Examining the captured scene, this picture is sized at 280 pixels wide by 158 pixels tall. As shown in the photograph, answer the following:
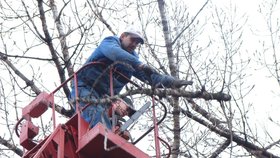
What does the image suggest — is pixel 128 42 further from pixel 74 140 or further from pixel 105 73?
pixel 74 140

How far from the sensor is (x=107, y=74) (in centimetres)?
628

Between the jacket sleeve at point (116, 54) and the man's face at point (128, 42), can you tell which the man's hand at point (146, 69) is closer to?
the jacket sleeve at point (116, 54)

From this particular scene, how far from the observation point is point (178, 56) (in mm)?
9016

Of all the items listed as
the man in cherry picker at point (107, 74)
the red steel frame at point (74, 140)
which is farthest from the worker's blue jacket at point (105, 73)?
the red steel frame at point (74, 140)

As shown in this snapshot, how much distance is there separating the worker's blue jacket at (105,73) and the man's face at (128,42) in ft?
0.39

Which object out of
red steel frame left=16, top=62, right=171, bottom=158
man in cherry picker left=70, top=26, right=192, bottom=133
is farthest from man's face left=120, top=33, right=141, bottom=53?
red steel frame left=16, top=62, right=171, bottom=158

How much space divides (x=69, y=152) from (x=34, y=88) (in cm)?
341

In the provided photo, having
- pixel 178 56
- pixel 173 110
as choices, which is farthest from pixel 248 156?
pixel 178 56

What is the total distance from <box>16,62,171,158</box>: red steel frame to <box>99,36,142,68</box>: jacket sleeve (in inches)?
7.1

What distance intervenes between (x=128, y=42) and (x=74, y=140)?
1345 millimetres

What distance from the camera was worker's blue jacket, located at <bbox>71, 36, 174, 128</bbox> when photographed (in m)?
6.00

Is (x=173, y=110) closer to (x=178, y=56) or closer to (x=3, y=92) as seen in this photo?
(x=178, y=56)

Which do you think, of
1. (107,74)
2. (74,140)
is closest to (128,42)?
(107,74)

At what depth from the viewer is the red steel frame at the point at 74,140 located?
5.34 metres
